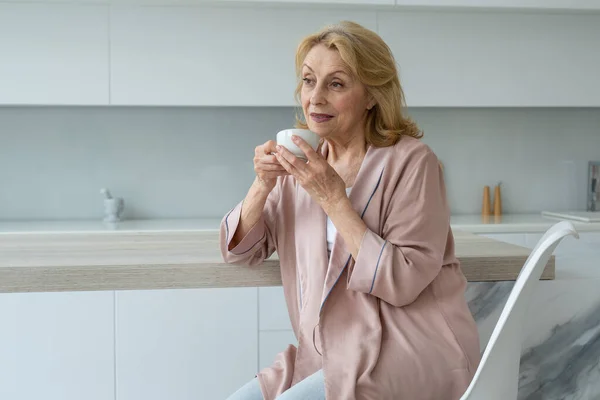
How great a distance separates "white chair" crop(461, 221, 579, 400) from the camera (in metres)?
0.99

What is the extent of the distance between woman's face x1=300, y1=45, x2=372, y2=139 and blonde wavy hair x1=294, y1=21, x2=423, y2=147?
0.02 m

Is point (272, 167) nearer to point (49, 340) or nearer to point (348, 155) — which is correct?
point (348, 155)

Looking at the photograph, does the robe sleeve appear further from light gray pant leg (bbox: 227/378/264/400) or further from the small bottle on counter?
the small bottle on counter

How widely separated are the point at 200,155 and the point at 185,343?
115 cm

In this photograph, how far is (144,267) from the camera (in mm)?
1351

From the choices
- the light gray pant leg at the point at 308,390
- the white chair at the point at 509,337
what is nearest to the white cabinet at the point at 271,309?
the light gray pant leg at the point at 308,390

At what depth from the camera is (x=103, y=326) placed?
8.91ft

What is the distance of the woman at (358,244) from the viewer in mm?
1252

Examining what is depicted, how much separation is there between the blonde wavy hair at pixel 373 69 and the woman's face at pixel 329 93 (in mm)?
18

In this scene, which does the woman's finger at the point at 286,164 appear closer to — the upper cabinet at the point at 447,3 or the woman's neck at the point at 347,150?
the woman's neck at the point at 347,150

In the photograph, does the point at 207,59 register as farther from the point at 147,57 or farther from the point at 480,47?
the point at 480,47

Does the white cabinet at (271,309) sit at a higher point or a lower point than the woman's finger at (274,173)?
lower

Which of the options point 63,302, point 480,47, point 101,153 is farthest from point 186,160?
point 480,47

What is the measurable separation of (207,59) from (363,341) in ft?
7.01
